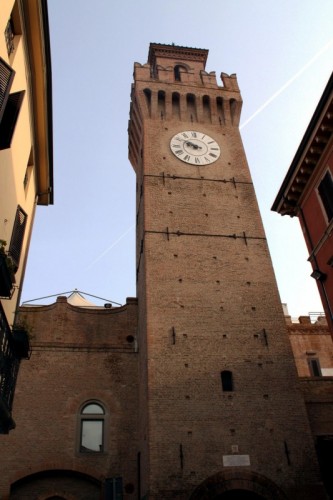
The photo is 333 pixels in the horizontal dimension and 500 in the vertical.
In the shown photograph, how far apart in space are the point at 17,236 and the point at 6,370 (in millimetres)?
2880

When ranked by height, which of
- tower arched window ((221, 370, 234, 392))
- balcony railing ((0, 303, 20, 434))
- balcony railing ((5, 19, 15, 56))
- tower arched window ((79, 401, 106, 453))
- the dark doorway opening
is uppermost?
balcony railing ((5, 19, 15, 56))

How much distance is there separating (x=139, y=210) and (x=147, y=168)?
2095mm

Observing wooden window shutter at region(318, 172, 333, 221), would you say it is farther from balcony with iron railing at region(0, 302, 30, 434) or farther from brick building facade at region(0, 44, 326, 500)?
balcony with iron railing at region(0, 302, 30, 434)

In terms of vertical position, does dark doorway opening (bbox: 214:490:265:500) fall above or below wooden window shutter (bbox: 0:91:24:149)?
below

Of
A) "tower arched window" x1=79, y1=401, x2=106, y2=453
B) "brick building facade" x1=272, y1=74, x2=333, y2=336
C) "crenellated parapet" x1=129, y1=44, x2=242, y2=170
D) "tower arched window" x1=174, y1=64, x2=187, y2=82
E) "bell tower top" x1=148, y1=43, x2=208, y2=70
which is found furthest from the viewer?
"bell tower top" x1=148, y1=43, x2=208, y2=70

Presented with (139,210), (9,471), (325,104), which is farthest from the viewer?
(139,210)

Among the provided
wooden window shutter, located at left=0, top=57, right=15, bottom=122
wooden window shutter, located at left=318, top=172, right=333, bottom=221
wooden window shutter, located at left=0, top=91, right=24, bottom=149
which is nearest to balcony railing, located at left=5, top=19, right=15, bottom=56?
wooden window shutter, located at left=0, top=91, right=24, bottom=149

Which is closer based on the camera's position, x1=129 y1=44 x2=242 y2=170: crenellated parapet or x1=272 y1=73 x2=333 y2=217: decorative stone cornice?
x1=272 y1=73 x2=333 y2=217: decorative stone cornice

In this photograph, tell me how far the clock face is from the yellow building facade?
10.2 metres

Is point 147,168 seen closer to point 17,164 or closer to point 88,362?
point 88,362

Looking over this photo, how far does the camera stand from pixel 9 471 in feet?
49.4

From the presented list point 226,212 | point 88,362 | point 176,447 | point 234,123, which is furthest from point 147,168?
point 176,447

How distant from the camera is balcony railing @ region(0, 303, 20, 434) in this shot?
716cm

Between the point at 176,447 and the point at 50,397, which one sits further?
the point at 50,397
